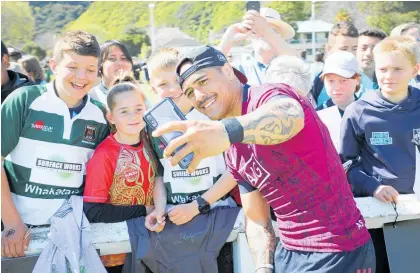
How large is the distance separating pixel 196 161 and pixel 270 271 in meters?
0.94

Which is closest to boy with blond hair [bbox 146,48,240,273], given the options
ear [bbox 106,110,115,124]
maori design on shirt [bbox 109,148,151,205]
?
maori design on shirt [bbox 109,148,151,205]

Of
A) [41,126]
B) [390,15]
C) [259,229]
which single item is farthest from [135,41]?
[259,229]

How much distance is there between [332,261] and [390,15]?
53.0 meters

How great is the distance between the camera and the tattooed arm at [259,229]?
2.19 metres

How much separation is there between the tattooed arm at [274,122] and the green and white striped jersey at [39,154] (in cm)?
138

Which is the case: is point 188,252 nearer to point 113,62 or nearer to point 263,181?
point 263,181

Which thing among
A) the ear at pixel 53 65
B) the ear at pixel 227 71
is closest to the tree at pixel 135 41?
the ear at pixel 53 65

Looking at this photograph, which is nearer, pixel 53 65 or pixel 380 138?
pixel 380 138

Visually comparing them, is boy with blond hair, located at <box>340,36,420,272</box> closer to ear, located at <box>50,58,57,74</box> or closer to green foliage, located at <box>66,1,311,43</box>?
ear, located at <box>50,58,57,74</box>

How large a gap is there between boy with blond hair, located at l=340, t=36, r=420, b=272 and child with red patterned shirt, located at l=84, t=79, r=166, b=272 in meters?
1.14

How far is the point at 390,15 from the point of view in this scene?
49.8m

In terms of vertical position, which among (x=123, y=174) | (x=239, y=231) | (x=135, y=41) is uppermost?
(x=123, y=174)

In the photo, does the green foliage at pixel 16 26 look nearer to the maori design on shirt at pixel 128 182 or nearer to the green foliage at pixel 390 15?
the green foliage at pixel 390 15

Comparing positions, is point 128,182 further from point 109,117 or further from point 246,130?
point 246,130
